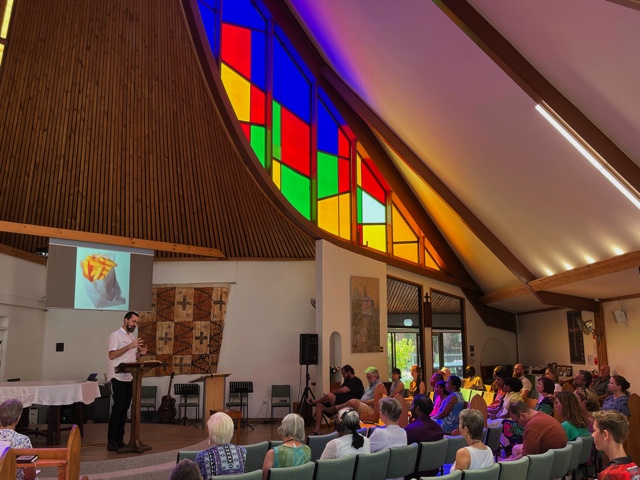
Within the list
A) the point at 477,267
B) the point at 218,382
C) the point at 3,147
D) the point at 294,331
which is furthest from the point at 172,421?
the point at 477,267

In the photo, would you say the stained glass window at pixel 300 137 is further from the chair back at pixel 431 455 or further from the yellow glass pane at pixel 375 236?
the chair back at pixel 431 455

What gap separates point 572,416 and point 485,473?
1.84 meters

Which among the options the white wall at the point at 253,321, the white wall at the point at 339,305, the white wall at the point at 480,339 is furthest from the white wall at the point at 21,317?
the white wall at the point at 480,339

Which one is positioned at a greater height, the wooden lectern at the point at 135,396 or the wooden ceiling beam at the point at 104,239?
the wooden ceiling beam at the point at 104,239

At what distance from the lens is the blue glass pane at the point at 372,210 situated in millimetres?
13602

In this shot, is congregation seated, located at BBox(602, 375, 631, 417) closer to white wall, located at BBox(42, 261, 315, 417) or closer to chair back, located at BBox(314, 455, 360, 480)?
chair back, located at BBox(314, 455, 360, 480)

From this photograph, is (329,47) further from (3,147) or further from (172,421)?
(172,421)

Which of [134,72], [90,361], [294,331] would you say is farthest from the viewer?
[294,331]

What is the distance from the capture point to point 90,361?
11.9 metres

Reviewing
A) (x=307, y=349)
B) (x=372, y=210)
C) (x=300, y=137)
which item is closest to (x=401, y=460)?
(x=307, y=349)

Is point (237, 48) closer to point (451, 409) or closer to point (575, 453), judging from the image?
point (451, 409)

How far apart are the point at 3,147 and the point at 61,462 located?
7147 millimetres

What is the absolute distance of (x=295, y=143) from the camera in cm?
1203

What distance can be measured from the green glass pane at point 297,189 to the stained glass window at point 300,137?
0.02 metres
